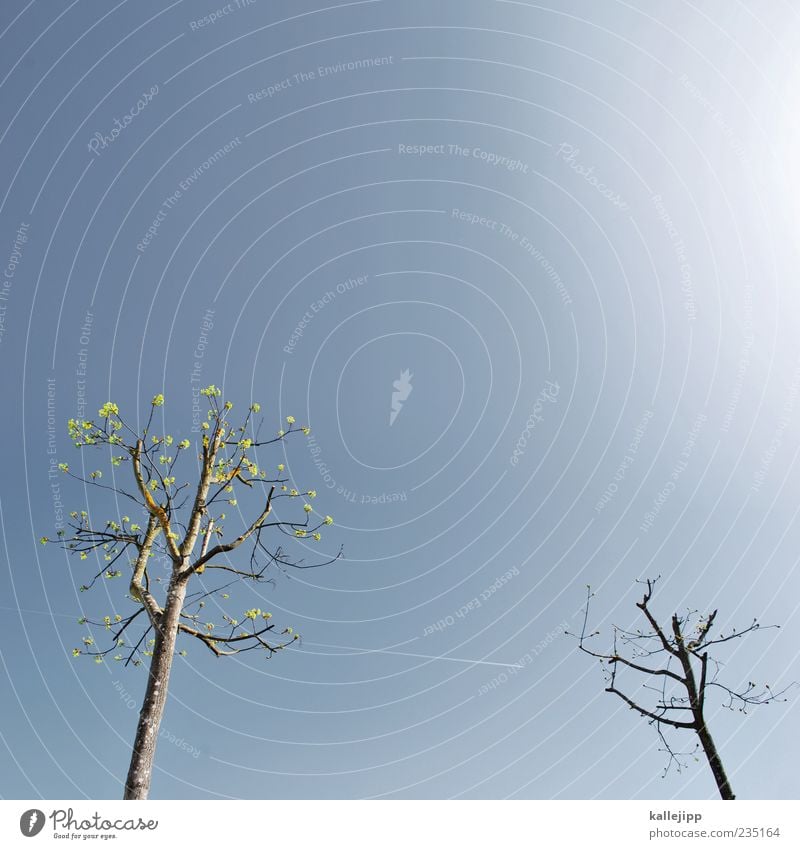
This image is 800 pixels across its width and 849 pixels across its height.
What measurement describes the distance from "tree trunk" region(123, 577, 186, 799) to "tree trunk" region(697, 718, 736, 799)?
8236 mm

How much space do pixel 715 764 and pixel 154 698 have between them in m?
8.47

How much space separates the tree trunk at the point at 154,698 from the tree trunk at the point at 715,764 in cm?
824

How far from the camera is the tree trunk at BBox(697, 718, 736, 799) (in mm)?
8297

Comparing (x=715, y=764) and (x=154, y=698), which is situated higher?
(x=154, y=698)

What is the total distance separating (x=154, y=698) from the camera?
8844 millimetres

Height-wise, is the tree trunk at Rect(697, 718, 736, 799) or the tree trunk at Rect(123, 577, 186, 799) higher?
the tree trunk at Rect(123, 577, 186, 799)

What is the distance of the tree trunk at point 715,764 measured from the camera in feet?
27.2

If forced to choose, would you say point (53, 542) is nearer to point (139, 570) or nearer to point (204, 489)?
point (139, 570)
